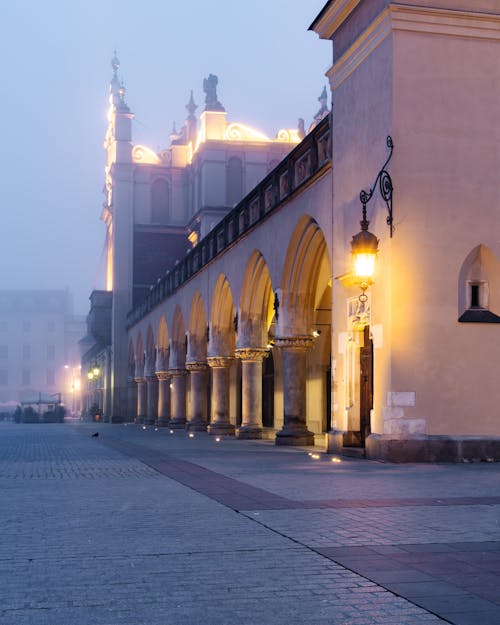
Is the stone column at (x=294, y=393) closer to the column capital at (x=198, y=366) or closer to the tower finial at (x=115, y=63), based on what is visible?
the column capital at (x=198, y=366)

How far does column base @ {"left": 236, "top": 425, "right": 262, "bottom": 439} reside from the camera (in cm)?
2878

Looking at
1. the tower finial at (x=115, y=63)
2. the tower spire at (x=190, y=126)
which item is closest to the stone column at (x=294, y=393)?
the tower spire at (x=190, y=126)

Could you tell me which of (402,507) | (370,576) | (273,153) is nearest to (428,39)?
(402,507)

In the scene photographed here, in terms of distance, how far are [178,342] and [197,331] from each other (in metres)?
5.06

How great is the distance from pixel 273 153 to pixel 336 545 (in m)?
51.8

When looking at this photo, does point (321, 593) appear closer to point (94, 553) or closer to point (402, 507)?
point (94, 553)

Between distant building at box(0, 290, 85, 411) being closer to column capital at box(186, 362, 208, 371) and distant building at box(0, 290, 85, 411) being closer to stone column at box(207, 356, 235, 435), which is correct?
column capital at box(186, 362, 208, 371)

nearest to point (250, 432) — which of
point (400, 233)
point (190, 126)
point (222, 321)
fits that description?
point (222, 321)

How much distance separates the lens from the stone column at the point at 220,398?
32.5m

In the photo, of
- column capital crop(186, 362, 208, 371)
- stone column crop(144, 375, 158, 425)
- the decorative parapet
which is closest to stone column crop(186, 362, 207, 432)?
column capital crop(186, 362, 208, 371)

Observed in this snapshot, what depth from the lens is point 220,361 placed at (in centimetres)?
3309

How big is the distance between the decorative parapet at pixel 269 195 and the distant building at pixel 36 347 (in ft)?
323

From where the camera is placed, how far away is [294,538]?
7457 millimetres

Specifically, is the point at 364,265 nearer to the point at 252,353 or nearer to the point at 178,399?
the point at 252,353
